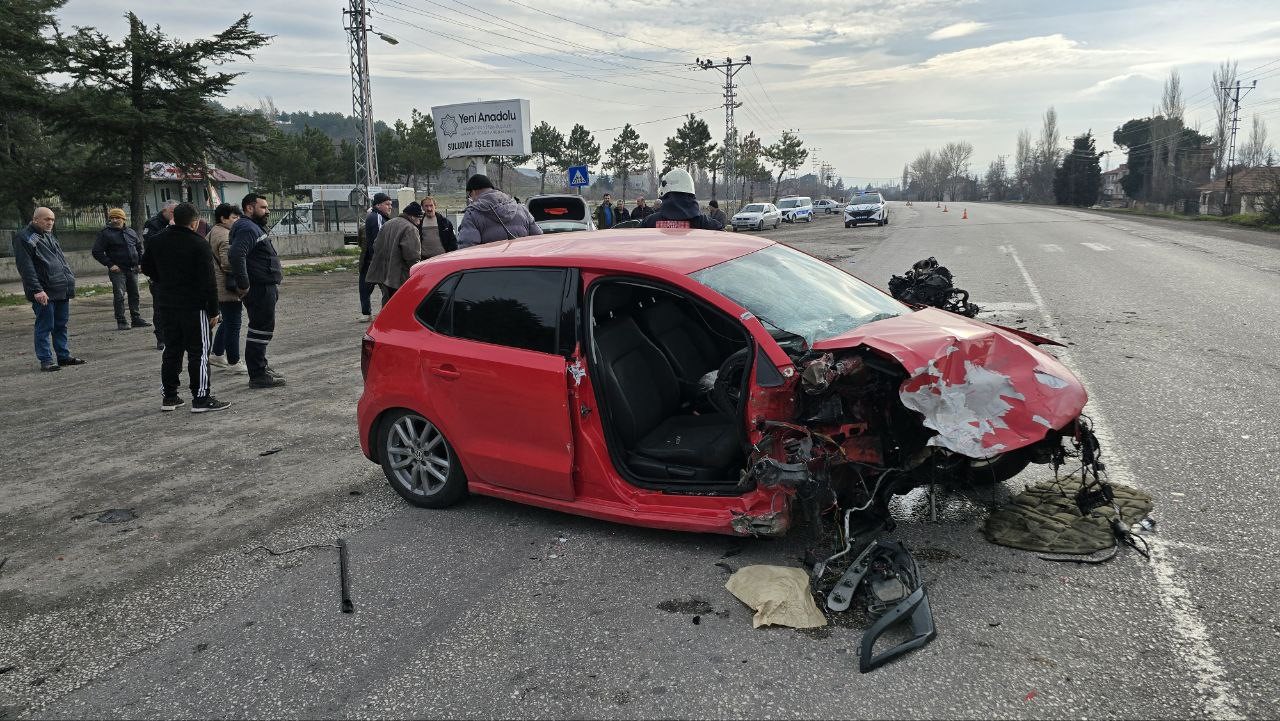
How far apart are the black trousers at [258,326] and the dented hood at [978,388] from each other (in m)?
6.30

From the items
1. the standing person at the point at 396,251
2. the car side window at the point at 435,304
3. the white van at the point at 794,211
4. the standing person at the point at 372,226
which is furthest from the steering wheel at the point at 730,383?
the white van at the point at 794,211

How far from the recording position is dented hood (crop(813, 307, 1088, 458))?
3.32m

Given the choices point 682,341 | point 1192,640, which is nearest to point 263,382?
point 682,341

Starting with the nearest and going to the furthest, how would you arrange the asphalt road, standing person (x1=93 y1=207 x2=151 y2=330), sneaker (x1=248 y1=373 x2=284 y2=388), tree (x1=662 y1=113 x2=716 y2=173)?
the asphalt road → sneaker (x1=248 y1=373 x2=284 y2=388) → standing person (x1=93 y1=207 x2=151 y2=330) → tree (x1=662 y1=113 x2=716 y2=173)

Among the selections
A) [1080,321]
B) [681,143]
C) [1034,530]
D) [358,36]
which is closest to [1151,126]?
[681,143]

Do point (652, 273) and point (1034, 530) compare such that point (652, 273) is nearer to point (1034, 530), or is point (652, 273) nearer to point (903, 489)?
point (903, 489)

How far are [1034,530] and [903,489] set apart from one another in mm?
721

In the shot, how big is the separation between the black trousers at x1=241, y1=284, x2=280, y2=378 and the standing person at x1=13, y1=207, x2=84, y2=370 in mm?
2959

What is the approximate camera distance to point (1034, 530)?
376 centimetres

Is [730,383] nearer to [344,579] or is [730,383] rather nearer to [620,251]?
[620,251]

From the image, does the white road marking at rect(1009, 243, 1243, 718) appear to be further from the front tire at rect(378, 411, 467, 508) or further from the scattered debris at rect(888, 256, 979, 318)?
the front tire at rect(378, 411, 467, 508)

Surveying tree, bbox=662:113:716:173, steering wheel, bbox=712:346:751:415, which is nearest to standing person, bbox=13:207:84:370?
steering wheel, bbox=712:346:751:415

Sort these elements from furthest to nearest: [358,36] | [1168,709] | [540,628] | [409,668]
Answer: [358,36]
[540,628]
[409,668]
[1168,709]

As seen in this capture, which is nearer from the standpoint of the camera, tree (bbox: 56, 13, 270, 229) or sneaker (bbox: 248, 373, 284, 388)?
sneaker (bbox: 248, 373, 284, 388)
